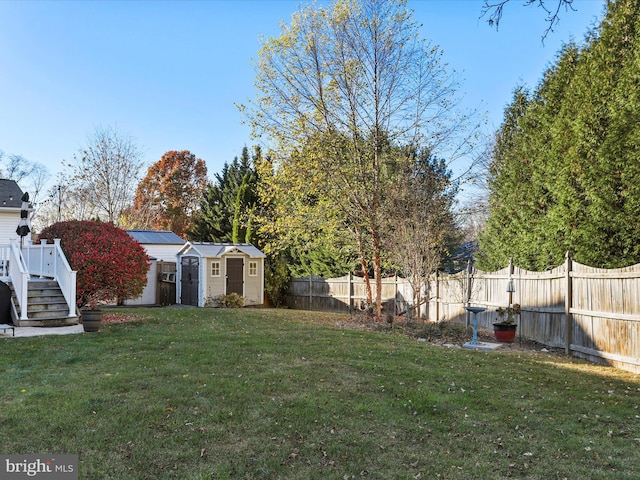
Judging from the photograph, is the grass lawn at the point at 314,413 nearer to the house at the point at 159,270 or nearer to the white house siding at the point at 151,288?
the white house siding at the point at 151,288

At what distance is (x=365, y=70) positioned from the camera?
1216cm

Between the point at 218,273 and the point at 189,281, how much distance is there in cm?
128

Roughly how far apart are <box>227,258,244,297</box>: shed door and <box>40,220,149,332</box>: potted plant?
6.37m

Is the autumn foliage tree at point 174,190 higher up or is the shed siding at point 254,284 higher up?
the autumn foliage tree at point 174,190

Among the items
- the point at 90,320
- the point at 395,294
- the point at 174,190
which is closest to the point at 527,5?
the point at 90,320

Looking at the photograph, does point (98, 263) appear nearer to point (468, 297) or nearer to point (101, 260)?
point (101, 260)

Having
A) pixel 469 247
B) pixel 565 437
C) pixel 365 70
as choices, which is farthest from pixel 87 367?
pixel 469 247

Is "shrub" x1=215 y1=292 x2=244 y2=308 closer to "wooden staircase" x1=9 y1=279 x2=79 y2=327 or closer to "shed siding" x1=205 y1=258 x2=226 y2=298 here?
"shed siding" x1=205 y1=258 x2=226 y2=298

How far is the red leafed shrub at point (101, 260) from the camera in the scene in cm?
996

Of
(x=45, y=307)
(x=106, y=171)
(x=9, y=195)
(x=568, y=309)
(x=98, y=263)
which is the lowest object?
(x=45, y=307)

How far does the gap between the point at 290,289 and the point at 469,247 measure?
8413 millimetres

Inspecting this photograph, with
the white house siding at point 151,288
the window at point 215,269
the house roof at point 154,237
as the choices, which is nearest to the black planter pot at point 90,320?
the window at point 215,269

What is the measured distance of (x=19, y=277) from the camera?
9.45m

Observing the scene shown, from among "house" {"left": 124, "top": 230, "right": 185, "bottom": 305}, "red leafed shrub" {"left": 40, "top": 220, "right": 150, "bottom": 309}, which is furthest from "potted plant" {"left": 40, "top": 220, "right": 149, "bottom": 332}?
"house" {"left": 124, "top": 230, "right": 185, "bottom": 305}
